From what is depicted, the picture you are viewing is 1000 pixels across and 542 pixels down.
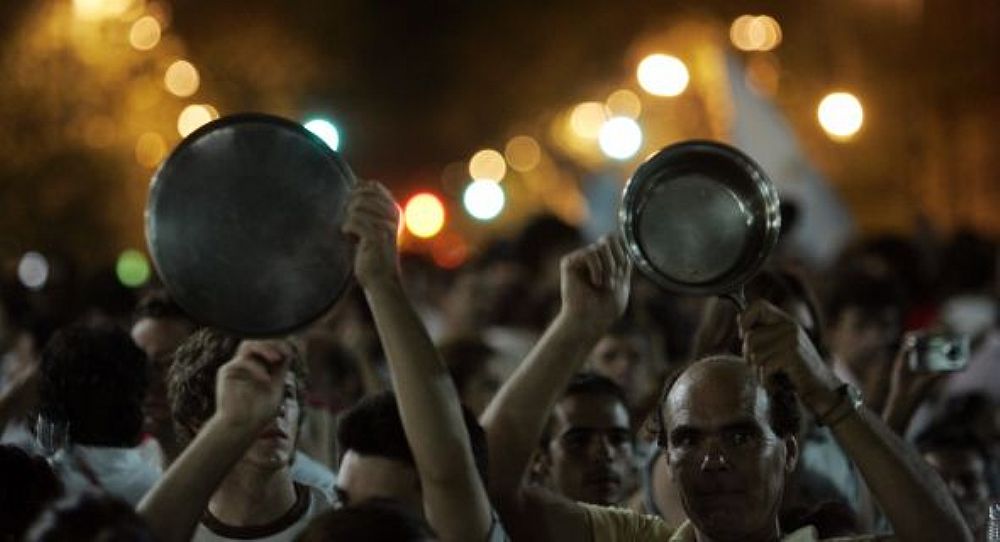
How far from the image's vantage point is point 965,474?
29.2 ft

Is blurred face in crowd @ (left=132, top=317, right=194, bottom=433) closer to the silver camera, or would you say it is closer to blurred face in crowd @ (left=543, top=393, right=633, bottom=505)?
blurred face in crowd @ (left=543, top=393, right=633, bottom=505)

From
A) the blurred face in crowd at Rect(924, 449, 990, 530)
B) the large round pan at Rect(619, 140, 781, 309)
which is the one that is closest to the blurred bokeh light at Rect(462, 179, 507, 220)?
the blurred face in crowd at Rect(924, 449, 990, 530)

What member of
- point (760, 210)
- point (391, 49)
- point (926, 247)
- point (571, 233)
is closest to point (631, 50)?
point (391, 49)

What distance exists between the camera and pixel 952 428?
9164 millimetres

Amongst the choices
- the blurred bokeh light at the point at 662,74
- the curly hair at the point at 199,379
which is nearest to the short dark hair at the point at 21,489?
the curly hair at the point at 199,379

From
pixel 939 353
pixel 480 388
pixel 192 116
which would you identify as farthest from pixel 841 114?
pixel 939 353

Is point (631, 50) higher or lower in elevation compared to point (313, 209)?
higher

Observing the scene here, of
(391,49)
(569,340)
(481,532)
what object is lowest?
(481,532)

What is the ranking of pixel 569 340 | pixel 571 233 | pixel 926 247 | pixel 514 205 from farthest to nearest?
pixel 514 205, pixel 926 247, pixel 571 233, pixel 569 340

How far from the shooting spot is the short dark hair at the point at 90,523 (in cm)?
451

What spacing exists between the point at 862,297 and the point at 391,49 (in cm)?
3682

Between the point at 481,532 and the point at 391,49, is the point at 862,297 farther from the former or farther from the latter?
the point at 391,49

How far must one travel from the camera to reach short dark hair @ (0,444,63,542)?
213 inches

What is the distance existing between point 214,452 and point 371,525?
1174 mm
